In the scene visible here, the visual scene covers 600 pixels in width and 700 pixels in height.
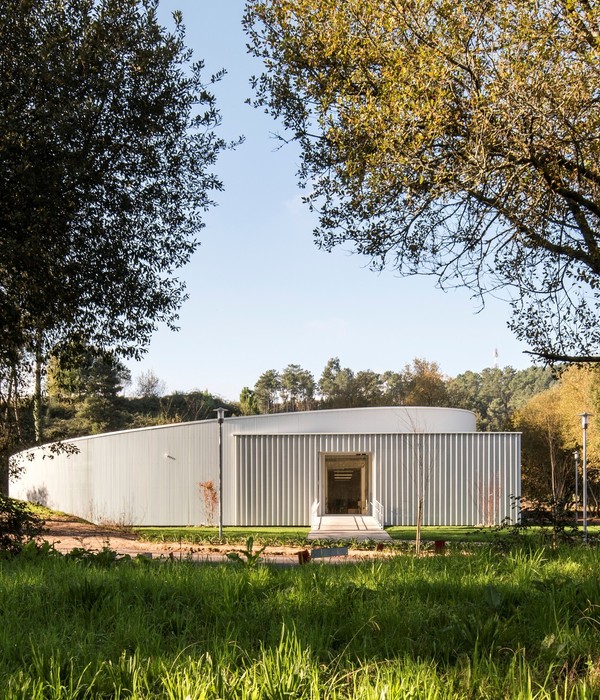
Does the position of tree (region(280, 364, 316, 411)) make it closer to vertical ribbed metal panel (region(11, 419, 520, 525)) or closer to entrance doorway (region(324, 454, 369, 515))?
entrance doorway (region(324, 454, 369, 515))

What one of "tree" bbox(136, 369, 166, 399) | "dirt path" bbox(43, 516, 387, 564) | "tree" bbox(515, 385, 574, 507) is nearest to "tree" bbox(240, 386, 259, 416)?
"tree" bbox(136, 369, 166, 399)

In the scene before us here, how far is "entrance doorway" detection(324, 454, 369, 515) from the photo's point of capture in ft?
92.5

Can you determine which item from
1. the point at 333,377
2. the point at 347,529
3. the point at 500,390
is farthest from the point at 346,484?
the point at 500,390

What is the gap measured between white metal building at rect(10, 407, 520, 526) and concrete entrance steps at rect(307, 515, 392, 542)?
79cm

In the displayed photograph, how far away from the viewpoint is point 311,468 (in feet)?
87.6

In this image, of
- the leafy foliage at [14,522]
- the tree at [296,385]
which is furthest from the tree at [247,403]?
the leafy foliage at [14,522]

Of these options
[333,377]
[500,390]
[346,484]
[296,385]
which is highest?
[333,377]

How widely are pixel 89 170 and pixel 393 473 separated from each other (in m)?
20.3

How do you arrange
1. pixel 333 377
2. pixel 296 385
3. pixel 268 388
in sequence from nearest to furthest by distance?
1. pixel 268 388
2. pixel 296 385
3. pixel 333 377

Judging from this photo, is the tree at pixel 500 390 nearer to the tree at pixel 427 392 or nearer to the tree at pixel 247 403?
the tree at pixel 427 392

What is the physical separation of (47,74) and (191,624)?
6.33 metres

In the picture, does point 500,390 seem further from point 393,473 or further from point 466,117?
point 466,117

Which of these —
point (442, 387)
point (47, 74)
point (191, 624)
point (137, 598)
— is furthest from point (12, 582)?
point (442, 387)

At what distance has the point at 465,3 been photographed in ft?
23.5
